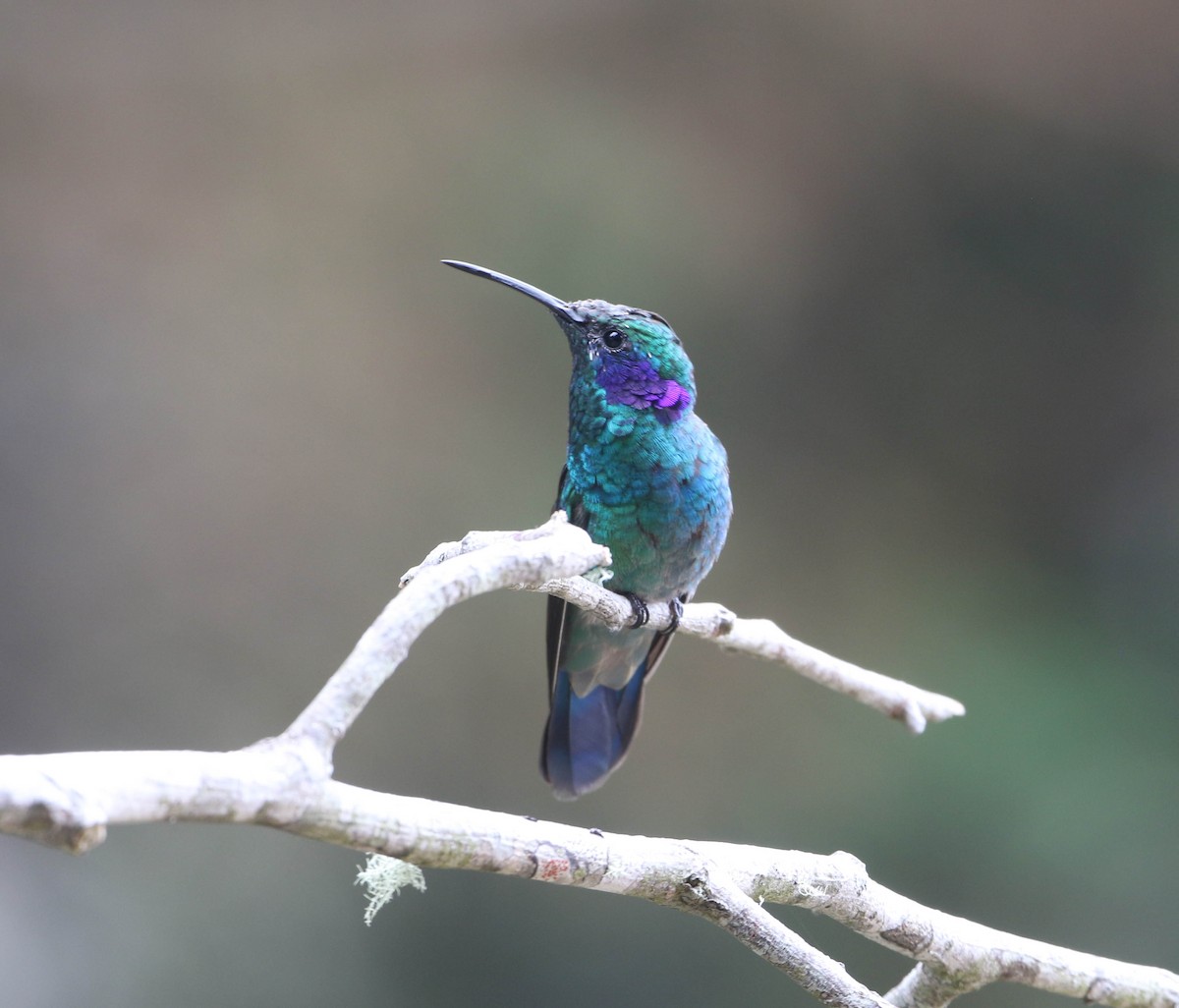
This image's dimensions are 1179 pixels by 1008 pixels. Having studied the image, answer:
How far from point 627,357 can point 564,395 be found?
2.42 meters

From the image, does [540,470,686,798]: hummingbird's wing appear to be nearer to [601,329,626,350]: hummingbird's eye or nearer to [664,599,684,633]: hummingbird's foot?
[664,599,684,633]: hummingbird's foot

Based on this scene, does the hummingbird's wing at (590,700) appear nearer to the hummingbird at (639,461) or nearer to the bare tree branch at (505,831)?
the hummingbird at (639,461)

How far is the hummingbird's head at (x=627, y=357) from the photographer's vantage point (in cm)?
263

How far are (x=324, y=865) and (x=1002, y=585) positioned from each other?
298 cm

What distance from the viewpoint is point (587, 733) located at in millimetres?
3084

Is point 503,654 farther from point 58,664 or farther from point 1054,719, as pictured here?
point 1054,719

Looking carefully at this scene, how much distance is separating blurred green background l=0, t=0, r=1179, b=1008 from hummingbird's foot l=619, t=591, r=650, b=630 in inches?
86.5

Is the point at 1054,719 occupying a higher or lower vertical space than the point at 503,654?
higher

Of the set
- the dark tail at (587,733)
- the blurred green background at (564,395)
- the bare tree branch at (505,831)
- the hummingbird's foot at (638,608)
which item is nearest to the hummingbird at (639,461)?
the hummingbird's foot at (638,608)

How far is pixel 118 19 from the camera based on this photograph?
477 cm

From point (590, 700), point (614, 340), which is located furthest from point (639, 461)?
point (590, 700)

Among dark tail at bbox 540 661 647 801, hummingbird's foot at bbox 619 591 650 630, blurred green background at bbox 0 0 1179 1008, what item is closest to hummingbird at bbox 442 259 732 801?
hummingbird's foot at bbox 619 591 650 630

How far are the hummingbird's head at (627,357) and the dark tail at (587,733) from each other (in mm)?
793

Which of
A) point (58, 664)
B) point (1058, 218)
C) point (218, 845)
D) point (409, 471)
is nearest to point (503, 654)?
point (409, 471)
